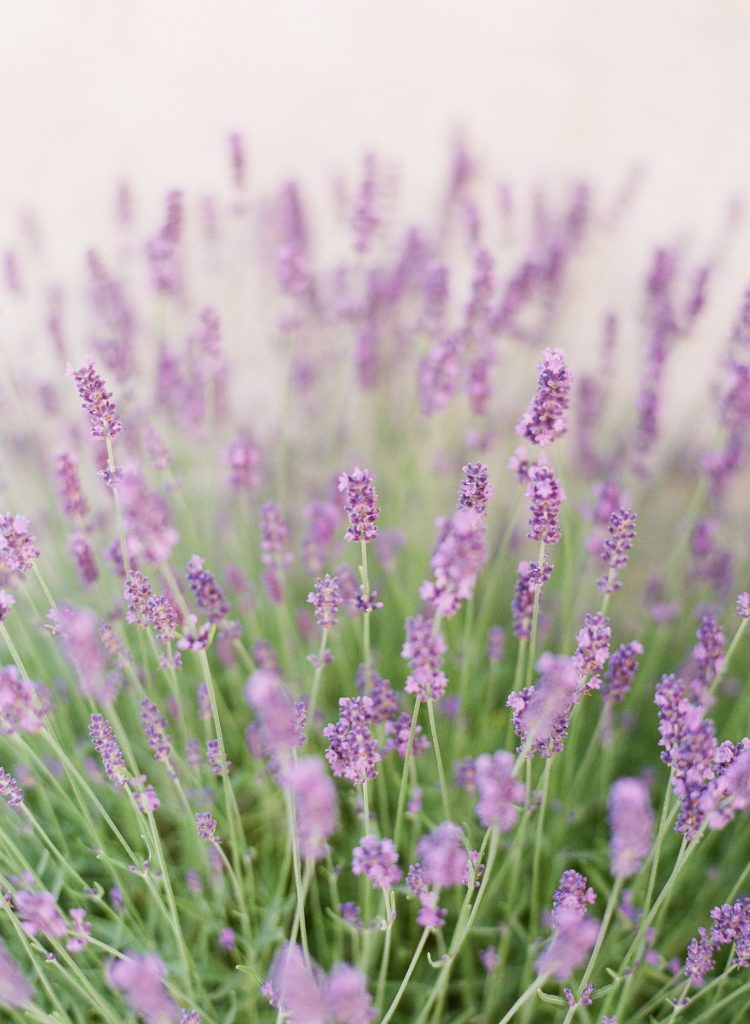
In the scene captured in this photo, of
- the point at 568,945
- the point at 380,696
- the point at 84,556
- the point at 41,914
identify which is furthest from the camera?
the point at 84,556

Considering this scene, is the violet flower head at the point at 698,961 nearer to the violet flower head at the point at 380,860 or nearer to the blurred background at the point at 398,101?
the violet flower head at the point at 380,860

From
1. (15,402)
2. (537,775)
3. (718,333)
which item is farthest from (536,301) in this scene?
(15,402)

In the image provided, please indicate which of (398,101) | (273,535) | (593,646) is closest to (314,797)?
(593,646)

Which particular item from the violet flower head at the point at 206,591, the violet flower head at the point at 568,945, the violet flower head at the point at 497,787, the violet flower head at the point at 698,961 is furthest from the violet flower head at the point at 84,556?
the violet flower head at the point at 698,961

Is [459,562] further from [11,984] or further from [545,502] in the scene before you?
[11,984]

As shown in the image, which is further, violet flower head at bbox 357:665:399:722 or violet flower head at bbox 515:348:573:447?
violet flower head at bbox 357:665:399:722

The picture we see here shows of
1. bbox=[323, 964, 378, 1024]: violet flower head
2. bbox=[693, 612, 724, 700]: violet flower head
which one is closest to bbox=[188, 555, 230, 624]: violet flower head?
bbox=[323, 964, 378, 1024]: violet flower head

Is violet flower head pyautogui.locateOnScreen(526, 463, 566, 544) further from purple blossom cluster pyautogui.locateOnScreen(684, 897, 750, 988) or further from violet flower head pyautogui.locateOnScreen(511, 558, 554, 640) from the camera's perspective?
purple blossom cluster pyautogui.locateOnScreen(684, 897, 750, 988)
